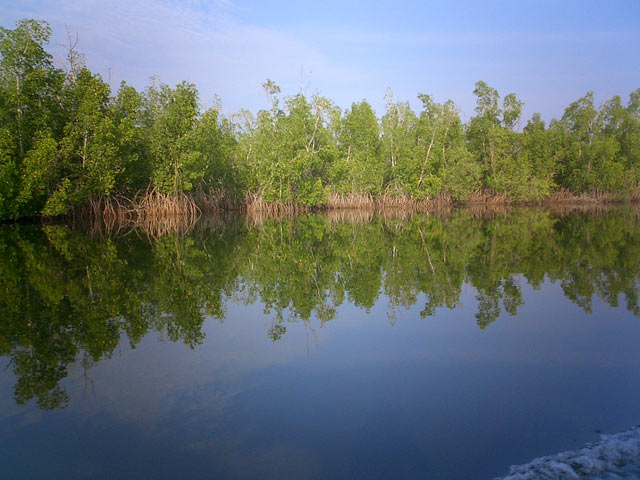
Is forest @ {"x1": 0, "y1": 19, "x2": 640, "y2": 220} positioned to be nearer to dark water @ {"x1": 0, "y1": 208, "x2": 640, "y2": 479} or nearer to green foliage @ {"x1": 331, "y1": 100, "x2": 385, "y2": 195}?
green foliage @ {"x1": 331, "y1": 100, "x2": 385, "y2": 195}

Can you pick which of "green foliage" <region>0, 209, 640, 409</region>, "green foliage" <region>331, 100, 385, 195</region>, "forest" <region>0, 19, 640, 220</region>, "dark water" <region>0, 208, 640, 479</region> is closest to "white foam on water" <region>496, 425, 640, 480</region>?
"dark water" <region>0, 208, 640, 479</region>

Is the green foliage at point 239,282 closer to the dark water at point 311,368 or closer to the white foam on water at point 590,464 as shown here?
the dark water at point 311,368

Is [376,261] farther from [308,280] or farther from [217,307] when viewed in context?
[217,307]

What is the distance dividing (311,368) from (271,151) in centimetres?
2924

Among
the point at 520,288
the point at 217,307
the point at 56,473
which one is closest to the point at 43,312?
the point at 217,307

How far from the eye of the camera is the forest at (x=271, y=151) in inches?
828

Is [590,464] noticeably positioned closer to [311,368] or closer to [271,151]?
[311,368]

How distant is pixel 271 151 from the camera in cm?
3306

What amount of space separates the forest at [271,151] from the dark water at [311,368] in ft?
45.5

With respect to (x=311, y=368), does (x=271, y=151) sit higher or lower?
higher

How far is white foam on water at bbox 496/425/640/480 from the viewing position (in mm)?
3180

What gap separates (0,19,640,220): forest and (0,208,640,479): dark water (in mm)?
13861

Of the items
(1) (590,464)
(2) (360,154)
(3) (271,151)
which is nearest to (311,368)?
(1) (590,464)

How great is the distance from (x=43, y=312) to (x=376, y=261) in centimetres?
721
